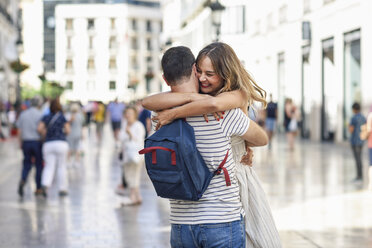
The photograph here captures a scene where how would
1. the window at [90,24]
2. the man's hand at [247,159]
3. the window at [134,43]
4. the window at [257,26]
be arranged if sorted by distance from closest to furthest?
1. the man's hand at [247,159]
2. the window at [257,26]
3. the window at [134,43]
4. the window at [90,24]

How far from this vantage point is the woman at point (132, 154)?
11305mm

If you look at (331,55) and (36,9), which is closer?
(331,55)

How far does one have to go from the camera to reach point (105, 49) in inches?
4407

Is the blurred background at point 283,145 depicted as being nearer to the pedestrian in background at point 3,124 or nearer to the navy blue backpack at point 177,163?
the navy blue backpack at point 177,163

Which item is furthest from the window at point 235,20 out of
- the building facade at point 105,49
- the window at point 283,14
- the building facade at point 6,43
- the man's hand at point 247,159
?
the building facade at point 105,49

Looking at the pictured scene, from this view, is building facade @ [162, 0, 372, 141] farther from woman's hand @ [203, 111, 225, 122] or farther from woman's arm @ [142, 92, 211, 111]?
woman's hand @ [203, 111, 225, 122]

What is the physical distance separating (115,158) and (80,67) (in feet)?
300

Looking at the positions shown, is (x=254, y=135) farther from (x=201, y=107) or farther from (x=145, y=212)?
(x=145, y=212)

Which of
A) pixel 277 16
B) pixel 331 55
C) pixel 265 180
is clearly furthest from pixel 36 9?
pixel 265 180

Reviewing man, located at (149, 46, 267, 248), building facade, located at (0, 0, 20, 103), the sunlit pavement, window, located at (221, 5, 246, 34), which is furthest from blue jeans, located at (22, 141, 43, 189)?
building facade, located at (0, 0, 20, 103)

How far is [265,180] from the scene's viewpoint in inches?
577

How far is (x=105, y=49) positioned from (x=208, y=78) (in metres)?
109

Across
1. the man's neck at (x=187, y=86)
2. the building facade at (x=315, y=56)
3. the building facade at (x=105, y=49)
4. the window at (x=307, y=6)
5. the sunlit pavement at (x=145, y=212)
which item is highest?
the building facade at (x=105, y=49)

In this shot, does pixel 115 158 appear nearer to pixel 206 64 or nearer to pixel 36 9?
pixel 206 64
